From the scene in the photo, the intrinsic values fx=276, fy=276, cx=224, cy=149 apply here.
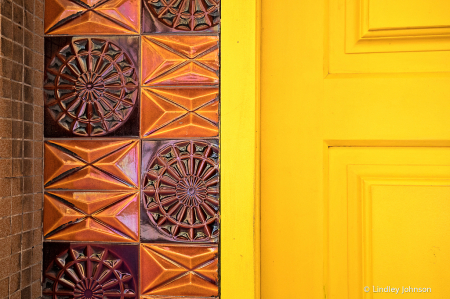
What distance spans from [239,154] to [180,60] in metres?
0.34

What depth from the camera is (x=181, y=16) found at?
2.81 feet

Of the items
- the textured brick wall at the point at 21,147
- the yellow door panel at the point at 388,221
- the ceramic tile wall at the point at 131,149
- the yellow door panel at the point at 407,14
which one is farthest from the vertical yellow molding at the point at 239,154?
the textured brick wall at the point at 21,147

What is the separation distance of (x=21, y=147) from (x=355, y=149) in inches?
40.3

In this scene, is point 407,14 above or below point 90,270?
above

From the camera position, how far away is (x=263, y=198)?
2.97ft

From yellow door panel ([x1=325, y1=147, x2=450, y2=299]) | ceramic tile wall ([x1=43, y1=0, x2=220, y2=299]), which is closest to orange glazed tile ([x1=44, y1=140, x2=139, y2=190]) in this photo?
ceramic tile wall ([x1=43, y1=0, x2=220, y2=299])

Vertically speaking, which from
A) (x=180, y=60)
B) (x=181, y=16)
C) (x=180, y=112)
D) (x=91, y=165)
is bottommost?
(x=91, y=165)

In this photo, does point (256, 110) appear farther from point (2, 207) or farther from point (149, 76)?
point (2, 207)

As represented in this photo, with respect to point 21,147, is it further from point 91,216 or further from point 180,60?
point 180,60

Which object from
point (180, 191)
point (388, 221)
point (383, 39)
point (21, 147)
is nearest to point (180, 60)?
point (180, 191)

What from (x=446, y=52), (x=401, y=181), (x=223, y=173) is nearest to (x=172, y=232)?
(x=223, y=173)

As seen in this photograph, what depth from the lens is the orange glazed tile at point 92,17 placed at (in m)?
0.87

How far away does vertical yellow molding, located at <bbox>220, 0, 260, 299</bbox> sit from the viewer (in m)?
0.83

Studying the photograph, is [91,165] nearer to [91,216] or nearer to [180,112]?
[91,216]
